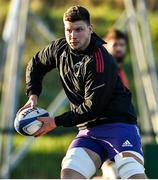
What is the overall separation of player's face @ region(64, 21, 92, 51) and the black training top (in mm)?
99

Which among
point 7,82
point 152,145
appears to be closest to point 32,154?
point 7,82

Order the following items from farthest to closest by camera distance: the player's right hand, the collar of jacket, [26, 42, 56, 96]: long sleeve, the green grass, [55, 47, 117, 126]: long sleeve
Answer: the green grass → [26, 42, 56, 96]: long sleeve → the player's right hand → the collar of jacket → [55, 47, 117, 126]: long sleeve

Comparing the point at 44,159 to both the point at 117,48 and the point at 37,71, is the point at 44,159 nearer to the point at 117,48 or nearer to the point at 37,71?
the point at 117,48

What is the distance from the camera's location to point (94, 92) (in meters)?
7.36

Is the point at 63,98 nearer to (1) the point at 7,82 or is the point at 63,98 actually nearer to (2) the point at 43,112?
(1) the point at 7,82

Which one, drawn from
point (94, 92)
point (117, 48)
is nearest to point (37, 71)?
point (94, 92)

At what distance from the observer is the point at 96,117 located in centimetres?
762

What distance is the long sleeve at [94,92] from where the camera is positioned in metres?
7.36

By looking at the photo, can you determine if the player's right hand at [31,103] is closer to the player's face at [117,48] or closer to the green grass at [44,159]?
the player's face at [117,48]

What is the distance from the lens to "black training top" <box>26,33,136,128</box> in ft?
24.2

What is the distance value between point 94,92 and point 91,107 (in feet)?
0.40

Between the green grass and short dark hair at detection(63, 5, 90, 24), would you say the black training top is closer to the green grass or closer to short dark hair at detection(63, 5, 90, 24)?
short dark hair at detection(63, 5, 90, 24)

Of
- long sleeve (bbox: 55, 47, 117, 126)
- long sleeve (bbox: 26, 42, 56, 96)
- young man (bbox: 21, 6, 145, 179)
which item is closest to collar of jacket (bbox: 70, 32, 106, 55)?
young man (bbox: 21, 6, 145, 179)

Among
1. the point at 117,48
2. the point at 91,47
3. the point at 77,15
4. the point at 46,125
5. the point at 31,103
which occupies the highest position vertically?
the point at 77,15
